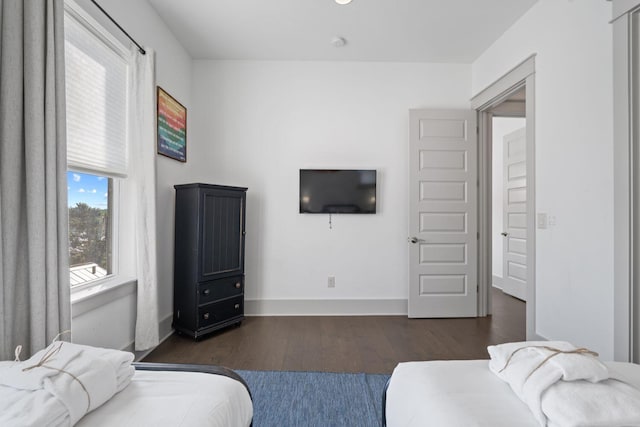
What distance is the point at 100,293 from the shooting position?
6.27 ft

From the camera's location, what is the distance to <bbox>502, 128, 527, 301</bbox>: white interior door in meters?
4.09

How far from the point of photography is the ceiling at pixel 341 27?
246cm

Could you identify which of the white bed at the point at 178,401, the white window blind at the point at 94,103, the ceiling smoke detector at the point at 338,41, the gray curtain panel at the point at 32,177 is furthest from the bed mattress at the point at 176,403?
the ceiling smoke detector at the point at 338,41

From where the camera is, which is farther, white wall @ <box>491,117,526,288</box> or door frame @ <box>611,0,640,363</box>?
white wall @ <box>491,117,526,288</box>

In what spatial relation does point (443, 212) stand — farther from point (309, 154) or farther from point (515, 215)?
point (515, 215)

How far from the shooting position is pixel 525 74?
2.53m

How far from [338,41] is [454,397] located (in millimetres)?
3108

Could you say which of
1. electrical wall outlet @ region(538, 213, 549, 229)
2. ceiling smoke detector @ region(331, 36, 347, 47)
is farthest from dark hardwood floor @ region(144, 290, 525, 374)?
ceiling smoke detector @ region(331, 36, 347, 47)

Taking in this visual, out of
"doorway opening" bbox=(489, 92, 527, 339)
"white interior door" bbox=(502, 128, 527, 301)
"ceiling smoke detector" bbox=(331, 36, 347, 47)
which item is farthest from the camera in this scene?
"white interior door" bbox=(502, 128, 527, 301)

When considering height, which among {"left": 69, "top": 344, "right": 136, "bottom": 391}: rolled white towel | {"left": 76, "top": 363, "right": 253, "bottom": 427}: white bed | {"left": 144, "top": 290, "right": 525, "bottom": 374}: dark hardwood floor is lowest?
{"left": 144, "top": 290, "right": 525, "bottom": 374}: dark hardwood floor

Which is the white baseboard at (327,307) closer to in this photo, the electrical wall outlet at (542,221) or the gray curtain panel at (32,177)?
the electrical wall outlet at (542,221)

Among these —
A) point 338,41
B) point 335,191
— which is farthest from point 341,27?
point 335,191

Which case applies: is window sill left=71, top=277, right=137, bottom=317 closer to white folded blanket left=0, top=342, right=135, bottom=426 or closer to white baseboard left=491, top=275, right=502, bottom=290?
white folded blanket left=0, top=342, right=135, bottom=426

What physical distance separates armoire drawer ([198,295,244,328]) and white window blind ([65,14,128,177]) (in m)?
1.37
